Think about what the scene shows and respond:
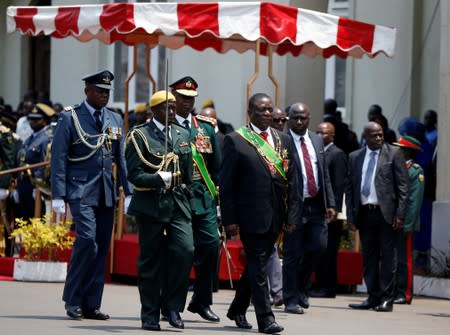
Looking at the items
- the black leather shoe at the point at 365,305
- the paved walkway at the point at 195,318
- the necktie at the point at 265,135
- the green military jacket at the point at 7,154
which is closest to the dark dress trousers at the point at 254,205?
the necktie at the point at 265,135

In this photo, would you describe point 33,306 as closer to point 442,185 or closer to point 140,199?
point 140,199

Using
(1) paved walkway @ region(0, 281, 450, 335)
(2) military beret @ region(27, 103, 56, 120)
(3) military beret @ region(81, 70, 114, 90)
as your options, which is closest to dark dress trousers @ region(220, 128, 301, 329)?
(1) paved walkway @ region(0, 281, 450, 335)

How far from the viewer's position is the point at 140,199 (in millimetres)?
12359

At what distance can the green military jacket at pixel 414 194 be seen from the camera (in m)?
16.5

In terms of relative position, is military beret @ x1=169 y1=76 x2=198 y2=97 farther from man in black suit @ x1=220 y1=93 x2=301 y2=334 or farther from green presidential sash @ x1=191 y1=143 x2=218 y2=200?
man in black suit @ x1=220 y1=93 x2=301 y2=334

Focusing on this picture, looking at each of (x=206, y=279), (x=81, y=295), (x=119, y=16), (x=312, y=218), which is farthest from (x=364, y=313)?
(x=119, y=16)

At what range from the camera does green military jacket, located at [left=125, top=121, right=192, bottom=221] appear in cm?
1227

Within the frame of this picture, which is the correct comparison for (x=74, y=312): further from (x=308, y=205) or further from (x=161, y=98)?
(x=308, y=205)

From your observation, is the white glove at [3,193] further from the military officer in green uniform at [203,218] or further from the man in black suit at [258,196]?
→ the man in black suit at [258,196]

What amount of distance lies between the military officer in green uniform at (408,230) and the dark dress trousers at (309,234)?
4.61ft

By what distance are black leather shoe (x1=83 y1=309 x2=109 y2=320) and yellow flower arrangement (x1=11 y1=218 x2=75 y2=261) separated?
386cm

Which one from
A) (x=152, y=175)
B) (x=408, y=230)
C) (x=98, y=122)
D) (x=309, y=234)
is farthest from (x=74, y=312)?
(x=408, y=230)

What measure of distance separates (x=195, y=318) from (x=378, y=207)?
2652mm

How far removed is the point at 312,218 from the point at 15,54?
48.4 feet
